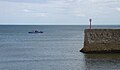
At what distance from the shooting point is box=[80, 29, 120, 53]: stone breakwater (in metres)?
43.7

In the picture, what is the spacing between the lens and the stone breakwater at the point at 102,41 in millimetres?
43656

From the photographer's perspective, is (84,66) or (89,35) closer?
(84,66)

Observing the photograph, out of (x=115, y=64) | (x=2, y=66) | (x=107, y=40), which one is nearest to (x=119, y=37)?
(x=107, y=40)

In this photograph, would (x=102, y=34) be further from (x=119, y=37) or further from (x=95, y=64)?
(x=95, y=64)

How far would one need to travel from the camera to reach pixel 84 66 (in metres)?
34.8

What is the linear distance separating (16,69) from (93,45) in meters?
14.0

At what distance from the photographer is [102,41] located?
145 ft

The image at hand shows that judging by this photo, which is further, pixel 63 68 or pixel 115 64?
pixel 115 64

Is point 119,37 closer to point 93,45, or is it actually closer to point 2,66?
point 93,45

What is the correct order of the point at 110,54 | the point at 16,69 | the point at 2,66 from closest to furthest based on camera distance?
the point at 16,69 → the point at 2,66 → the point at 110,54

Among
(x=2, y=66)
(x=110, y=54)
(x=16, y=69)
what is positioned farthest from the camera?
(x=110, y=54)

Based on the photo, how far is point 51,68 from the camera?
110ft

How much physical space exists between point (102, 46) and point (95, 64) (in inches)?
330

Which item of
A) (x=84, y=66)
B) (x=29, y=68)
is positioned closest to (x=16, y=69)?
(x=29, y=68)
